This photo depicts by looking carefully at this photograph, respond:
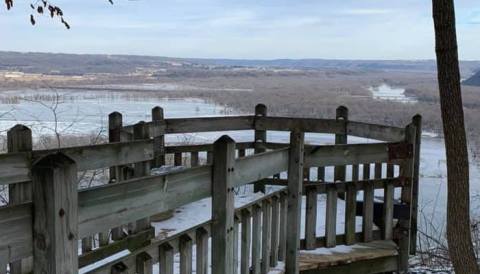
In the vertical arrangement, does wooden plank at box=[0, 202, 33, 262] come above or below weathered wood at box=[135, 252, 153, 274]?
above

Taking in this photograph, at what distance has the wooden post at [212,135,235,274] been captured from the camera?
342 cm

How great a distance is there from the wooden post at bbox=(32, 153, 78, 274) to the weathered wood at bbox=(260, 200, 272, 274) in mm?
2407

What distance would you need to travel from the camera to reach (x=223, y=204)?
3479mm

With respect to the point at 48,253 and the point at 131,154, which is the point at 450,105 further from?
the point at 48,253

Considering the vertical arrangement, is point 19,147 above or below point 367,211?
above

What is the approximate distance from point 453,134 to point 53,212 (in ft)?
12.4

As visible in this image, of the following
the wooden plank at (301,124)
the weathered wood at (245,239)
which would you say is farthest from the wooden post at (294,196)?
the wooden plank at (301,124)

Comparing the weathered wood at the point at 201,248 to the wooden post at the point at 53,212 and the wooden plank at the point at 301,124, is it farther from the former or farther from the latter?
the wooden plank at the point at 301,124

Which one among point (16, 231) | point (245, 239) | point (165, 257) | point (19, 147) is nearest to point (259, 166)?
point (245, 239)

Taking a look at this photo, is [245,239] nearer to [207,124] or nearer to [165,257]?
[165,257]

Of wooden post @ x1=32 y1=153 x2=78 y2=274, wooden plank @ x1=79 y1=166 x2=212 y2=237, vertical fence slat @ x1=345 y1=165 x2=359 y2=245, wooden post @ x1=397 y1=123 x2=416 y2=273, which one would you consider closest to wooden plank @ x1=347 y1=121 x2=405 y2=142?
wooden post @ x1=397 y1=123 x2=416 y2=273

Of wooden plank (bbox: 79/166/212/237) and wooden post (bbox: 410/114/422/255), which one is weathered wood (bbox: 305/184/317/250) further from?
wooden plank (bbox: 79/166/212/237)

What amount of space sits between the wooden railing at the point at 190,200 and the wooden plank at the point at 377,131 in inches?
0.6

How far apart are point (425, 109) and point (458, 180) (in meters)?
42.4
